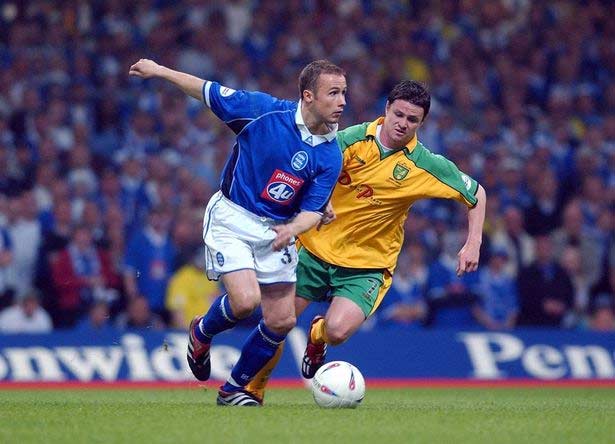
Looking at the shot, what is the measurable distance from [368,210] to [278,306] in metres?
1.24

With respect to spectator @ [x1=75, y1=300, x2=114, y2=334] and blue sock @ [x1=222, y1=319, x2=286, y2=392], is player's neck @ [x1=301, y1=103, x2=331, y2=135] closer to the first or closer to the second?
blue sock @ [x1=222, y1=319, x2=286, y2=392]

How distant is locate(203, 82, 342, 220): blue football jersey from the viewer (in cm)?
877

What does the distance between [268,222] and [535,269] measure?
7584 millimetres

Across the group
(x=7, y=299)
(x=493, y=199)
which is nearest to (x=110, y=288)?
(x=7, y=299)

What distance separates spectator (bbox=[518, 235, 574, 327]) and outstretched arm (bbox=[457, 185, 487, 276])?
240 inches

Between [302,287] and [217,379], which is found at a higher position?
[302,287]

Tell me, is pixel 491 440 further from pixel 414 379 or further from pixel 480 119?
pixel 480 119

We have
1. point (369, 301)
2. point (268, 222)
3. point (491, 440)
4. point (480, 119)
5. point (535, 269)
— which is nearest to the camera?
point (491, 440)

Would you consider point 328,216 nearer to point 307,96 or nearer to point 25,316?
point 307,96

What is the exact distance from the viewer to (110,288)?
587 inches

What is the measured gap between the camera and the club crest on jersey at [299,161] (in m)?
8.80

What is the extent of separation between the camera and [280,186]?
348 inches

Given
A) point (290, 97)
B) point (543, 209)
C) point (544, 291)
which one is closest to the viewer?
point (544, 291)

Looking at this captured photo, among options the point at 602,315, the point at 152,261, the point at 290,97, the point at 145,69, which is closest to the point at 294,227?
the point at 145,69
